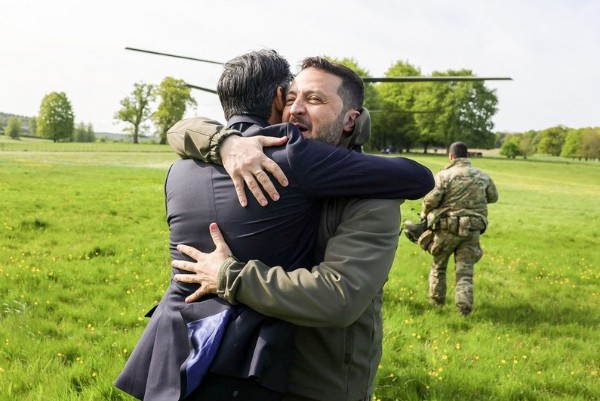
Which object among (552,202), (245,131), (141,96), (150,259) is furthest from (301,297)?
(141,96)

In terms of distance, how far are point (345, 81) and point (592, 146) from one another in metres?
89.0

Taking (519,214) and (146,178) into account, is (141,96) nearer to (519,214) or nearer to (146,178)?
(146,178)

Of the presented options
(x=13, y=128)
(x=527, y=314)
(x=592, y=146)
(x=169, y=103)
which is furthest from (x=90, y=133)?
(x=527, y=314)

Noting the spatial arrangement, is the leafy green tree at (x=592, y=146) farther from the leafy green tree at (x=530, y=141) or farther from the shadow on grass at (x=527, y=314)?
the shadow on grass at (x=527, y=314)

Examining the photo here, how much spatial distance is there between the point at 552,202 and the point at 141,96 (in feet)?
282

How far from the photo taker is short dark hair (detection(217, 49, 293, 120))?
2062 millimetres

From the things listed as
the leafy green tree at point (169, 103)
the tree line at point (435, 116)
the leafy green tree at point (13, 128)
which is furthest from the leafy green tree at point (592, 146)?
the leafy green tree at point (13, 128)

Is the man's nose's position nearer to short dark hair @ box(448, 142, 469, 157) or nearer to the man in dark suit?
the man in dark suit

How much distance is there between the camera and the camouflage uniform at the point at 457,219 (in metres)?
8.11

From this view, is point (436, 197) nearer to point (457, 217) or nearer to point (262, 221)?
point (457, 217)

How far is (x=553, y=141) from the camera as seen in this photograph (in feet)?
399

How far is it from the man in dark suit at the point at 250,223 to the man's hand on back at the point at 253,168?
0.04 meters

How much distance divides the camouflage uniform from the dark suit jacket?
6347 millimetres

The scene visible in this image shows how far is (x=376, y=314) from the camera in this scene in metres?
2.21
